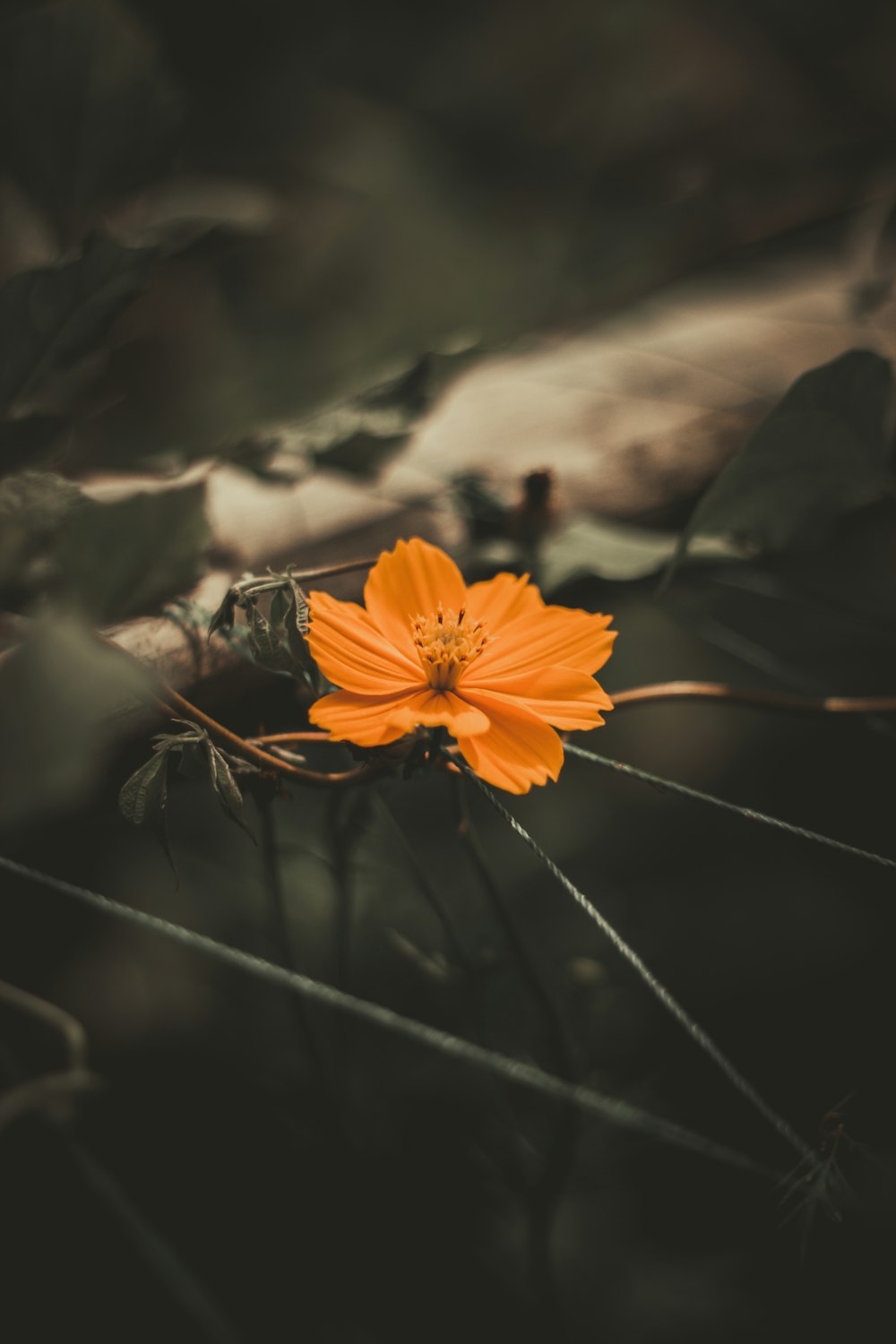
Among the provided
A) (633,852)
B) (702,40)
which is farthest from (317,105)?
(633,852)

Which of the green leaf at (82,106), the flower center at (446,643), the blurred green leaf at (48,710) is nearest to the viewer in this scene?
the blurred green leaf at (48,710)

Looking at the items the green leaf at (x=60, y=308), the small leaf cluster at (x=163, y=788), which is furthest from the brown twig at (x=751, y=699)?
the green leaf at (x=60, y=308)

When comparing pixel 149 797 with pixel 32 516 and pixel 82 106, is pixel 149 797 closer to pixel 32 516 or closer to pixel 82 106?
pixel 32 516

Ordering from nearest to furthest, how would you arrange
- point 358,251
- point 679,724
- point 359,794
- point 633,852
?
point 359,794
point 633,852
point 679,724
point 358,251

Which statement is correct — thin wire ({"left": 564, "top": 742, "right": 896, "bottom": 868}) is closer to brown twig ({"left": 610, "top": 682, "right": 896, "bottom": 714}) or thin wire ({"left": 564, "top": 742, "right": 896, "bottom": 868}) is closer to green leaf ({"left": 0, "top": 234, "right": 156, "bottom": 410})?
brown twig ({"left": 610, "top": 682, "right": 896, "bottom": 714})

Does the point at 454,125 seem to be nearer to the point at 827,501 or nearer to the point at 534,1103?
the point at 827,501

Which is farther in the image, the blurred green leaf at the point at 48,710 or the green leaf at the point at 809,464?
the green leaf at the point at 809,464

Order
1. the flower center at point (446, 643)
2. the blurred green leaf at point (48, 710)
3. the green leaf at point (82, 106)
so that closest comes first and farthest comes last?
1. the blurred green leaf at point (48, 710)
2. the flower center at point (446, 643)
3. the green leaf at point (82, 106)

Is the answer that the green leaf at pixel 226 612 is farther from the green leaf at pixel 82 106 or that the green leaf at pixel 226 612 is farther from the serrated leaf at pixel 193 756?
the green leaf at pixel 82 106
